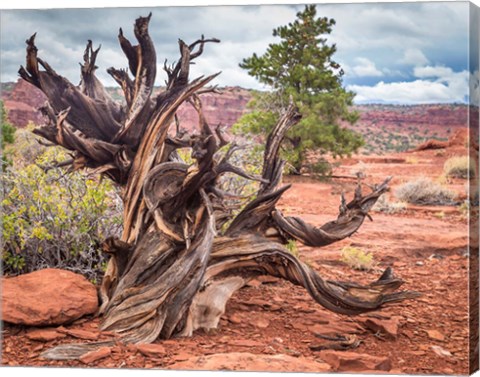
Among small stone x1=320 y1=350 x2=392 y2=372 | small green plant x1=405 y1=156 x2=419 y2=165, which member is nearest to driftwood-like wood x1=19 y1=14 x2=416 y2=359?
small stone x1=320 y1=350 x2=392 y2=372

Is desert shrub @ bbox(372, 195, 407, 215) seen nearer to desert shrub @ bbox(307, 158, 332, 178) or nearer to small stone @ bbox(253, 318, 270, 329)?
desert shrub @ bbox(307, 158, 332, 178)

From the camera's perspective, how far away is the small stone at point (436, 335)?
6.23 m

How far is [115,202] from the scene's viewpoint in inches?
323

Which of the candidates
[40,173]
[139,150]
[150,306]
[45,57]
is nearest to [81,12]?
[45,57]

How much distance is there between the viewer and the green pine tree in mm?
12219

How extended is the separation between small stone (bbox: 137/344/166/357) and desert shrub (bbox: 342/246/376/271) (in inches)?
149

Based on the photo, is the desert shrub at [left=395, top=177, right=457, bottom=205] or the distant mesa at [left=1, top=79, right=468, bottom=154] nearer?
the distant mesa at [left=1, top=79, right=468, bottom=154]

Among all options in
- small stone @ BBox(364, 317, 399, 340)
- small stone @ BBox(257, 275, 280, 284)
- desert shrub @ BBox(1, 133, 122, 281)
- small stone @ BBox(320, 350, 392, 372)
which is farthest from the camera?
small stone @ BBox(257, 275, 280, 284)

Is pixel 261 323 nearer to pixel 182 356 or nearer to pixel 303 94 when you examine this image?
pixel 182 356

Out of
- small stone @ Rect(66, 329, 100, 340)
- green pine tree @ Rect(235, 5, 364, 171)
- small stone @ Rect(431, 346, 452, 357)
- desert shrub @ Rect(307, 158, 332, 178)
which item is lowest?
small stone @ Rect(431, 346, 452, 357)

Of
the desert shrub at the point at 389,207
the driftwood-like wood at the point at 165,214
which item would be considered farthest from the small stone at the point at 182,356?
the desert shrub at the point at 389,207

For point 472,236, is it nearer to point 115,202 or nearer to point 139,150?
point 139,150

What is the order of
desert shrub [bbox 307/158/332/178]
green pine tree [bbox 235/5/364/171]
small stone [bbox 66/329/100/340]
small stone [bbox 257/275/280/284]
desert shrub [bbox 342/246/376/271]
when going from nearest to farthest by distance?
small stone [bbox 66/329/100/340], small stone [bbox 257/275/280/284], desert shrub [bbox 342/246/376/271], green pine tree [bbox 235/5/364/171], desert shrub [bbox 307/158/332/178]

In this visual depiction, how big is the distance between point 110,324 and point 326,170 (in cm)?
913
